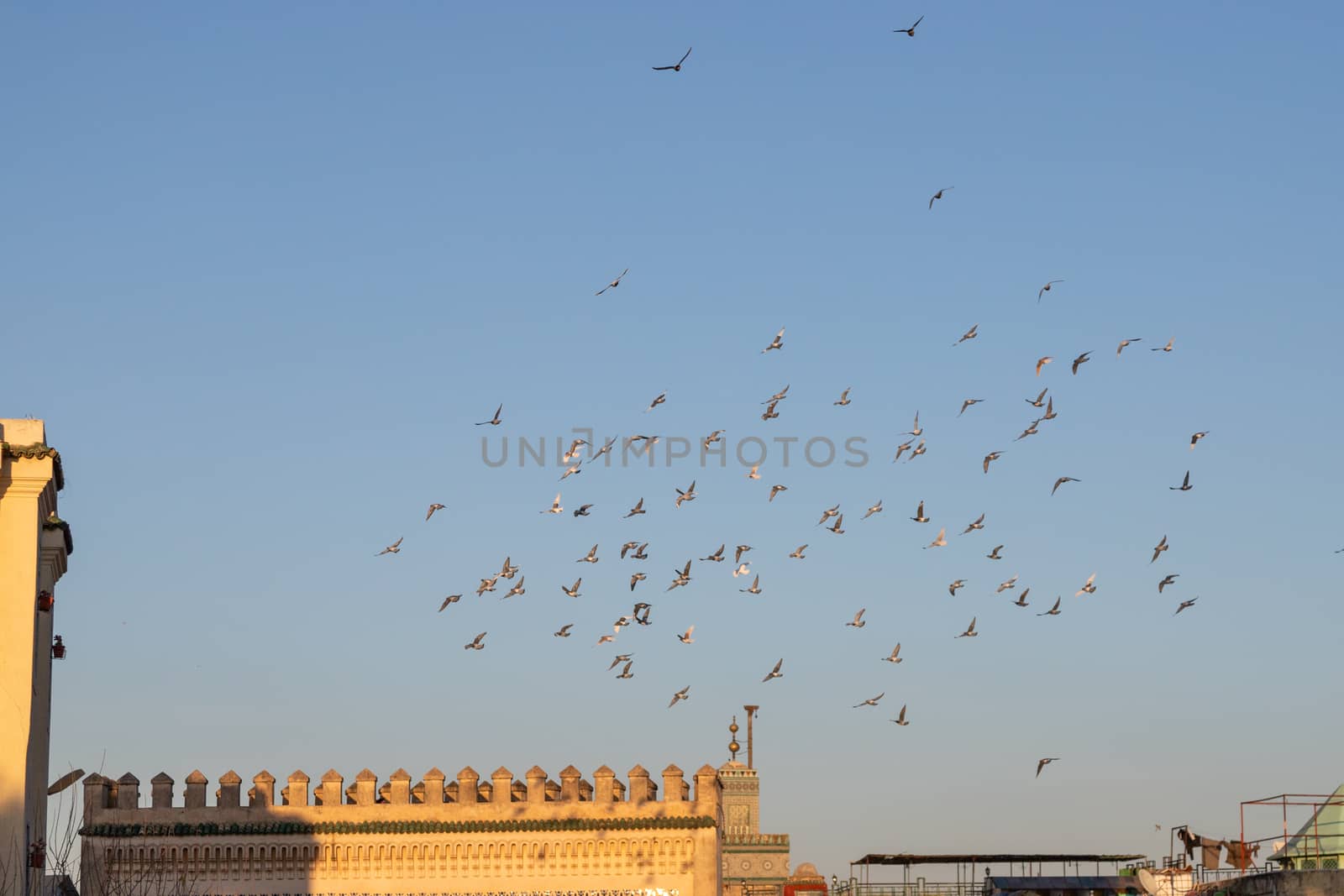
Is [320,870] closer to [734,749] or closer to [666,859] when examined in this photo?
[666,859]

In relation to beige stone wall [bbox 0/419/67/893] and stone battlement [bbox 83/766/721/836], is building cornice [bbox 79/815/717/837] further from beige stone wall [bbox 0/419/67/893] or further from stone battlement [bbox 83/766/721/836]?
beige stone wall [bbox 0/419/67/893]

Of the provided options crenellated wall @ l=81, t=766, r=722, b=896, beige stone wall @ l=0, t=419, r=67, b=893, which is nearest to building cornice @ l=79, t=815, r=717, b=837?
crenellated wall @ l=81, t=766, r=722, b=896

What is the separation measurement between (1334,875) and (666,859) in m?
14.3

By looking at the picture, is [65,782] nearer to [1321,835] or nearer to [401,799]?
[401,799]

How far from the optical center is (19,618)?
29344 millimetres

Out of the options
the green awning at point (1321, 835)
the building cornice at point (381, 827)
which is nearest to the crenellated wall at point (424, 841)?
the building cornice at point (381, 827)

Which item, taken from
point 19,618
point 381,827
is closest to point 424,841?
point 381,827

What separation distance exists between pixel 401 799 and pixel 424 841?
3.76 ft

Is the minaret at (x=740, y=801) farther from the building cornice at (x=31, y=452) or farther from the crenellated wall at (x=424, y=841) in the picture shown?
the building cornice at (x=31, y=452)

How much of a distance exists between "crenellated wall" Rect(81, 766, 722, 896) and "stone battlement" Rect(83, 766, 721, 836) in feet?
0.11

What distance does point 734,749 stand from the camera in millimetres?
69938

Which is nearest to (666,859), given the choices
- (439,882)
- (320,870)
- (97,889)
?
(439,882)

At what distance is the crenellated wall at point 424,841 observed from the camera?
43.0 meters

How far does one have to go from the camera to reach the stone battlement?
43281mm
